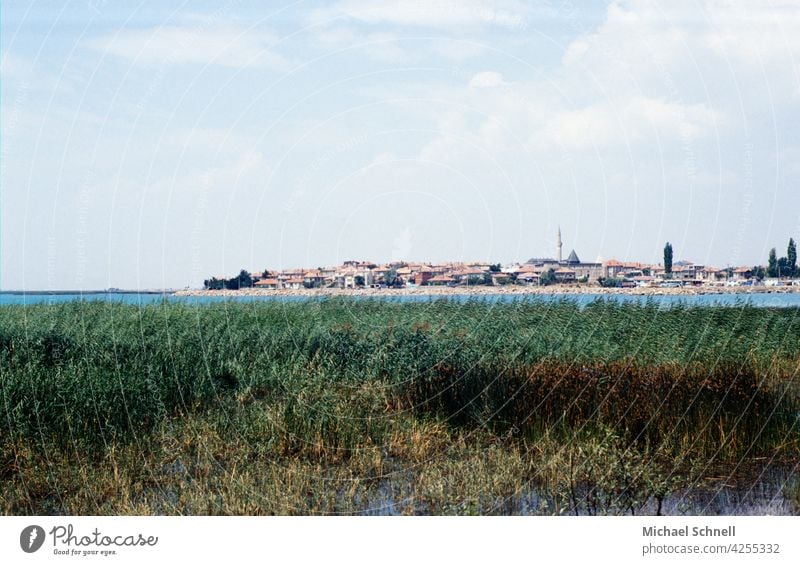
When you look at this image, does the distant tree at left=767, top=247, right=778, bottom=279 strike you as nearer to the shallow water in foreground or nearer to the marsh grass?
the marsh grass

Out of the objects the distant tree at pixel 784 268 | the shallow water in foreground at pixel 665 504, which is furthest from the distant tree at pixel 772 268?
the shallow water in foreground at pixel 665 504

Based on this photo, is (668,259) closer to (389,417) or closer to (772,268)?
(772,268)

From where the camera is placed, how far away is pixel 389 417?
1005 cm

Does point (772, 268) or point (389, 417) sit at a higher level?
point (772, 268)

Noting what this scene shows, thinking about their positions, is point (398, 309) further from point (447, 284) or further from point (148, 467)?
point (148, 467)

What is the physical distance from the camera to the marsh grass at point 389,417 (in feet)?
25.5

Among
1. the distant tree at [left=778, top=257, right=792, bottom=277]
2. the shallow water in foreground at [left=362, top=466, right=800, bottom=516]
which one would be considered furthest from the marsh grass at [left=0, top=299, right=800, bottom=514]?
the distant tree at [left=778, top=257, right=792, bottom=277]

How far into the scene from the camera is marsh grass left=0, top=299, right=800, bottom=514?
25.5 feet

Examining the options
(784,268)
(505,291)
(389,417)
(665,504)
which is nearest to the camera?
(665,504)

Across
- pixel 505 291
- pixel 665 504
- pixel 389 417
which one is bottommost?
pixel 665 504

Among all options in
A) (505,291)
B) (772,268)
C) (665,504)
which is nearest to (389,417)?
(665,504)
